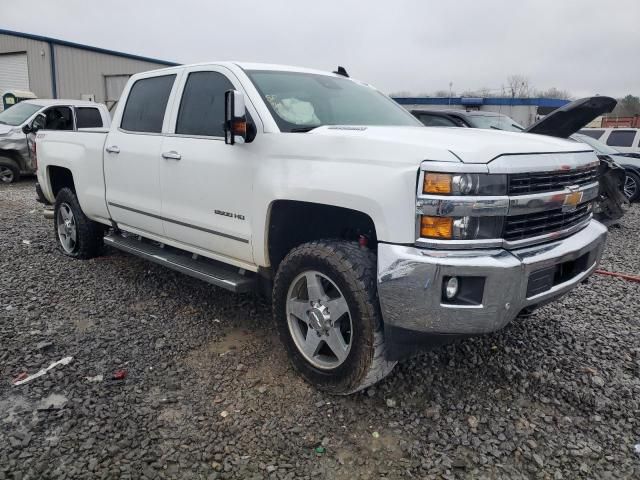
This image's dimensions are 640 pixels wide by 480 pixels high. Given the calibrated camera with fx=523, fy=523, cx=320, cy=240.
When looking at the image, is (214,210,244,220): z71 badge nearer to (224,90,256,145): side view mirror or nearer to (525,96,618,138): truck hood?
(224,90,256,145): side view mirror

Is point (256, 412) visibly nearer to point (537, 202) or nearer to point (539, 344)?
point (537, 202)

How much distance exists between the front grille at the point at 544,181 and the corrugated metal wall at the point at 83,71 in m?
23.6

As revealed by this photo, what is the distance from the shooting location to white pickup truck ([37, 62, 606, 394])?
2512 mm

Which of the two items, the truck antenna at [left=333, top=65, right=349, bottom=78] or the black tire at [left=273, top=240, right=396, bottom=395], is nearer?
the black tire at [left=273, top=240, right=396, bottom=395]

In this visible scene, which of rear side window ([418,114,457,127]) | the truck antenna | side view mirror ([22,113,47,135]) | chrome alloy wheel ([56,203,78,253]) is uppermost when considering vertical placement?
the truck antenna

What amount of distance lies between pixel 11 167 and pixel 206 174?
32.9ft

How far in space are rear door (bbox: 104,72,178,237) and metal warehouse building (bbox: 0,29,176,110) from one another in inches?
723

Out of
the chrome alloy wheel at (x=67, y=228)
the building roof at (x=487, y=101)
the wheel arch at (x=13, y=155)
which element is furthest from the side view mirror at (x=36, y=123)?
the building roof at (x=487, y=101)

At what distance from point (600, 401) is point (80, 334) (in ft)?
11.5

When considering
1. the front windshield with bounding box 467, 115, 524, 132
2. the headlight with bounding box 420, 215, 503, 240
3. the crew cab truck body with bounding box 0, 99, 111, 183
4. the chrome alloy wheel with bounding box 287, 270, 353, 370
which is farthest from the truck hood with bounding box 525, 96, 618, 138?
the crew cab truck body with bounding box 0, 99, 111, 183

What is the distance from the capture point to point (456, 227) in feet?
8.19

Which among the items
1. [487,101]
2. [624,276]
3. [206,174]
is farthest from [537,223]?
[487,101]

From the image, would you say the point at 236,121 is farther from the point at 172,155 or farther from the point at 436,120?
the point at 436,120

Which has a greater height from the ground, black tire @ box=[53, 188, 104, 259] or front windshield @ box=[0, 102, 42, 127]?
front windshield @ box=[0, 102, 42, 127]
